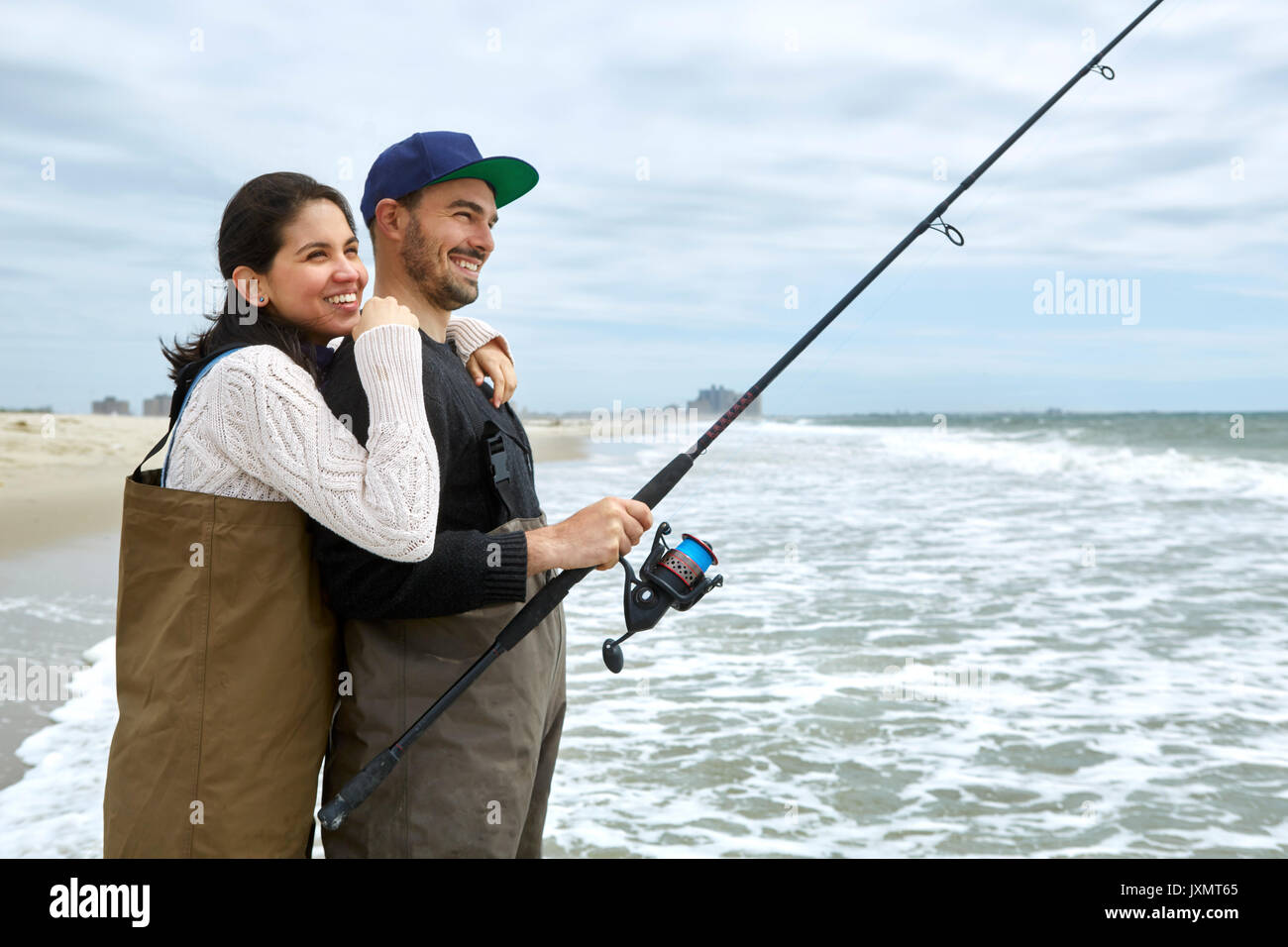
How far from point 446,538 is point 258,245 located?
1.90 feet

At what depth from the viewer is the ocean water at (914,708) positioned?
11.0 feet

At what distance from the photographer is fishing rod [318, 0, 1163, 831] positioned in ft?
5.35

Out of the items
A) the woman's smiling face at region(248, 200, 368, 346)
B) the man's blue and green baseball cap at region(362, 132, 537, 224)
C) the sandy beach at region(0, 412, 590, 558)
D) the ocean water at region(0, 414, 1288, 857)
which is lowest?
the ocean water at region(0, 414, 1288, 857)

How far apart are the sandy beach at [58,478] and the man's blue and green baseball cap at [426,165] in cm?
379

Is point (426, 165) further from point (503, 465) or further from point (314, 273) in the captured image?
point (503, 465)

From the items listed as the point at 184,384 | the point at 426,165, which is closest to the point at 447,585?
the point at 184,384

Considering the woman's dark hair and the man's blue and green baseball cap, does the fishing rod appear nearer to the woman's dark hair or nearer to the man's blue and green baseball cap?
the woman's dark hair

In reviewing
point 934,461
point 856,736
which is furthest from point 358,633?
point 934,461

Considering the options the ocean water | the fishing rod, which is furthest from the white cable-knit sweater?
the ocean water

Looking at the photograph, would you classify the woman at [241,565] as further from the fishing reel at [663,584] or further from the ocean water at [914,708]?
the ocean water at [914,708]

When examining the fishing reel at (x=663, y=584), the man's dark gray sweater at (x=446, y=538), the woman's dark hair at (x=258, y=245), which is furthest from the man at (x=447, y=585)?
the fishing reel at (x=663, y=584)

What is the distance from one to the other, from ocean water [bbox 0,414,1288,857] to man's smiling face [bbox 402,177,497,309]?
199 cm
